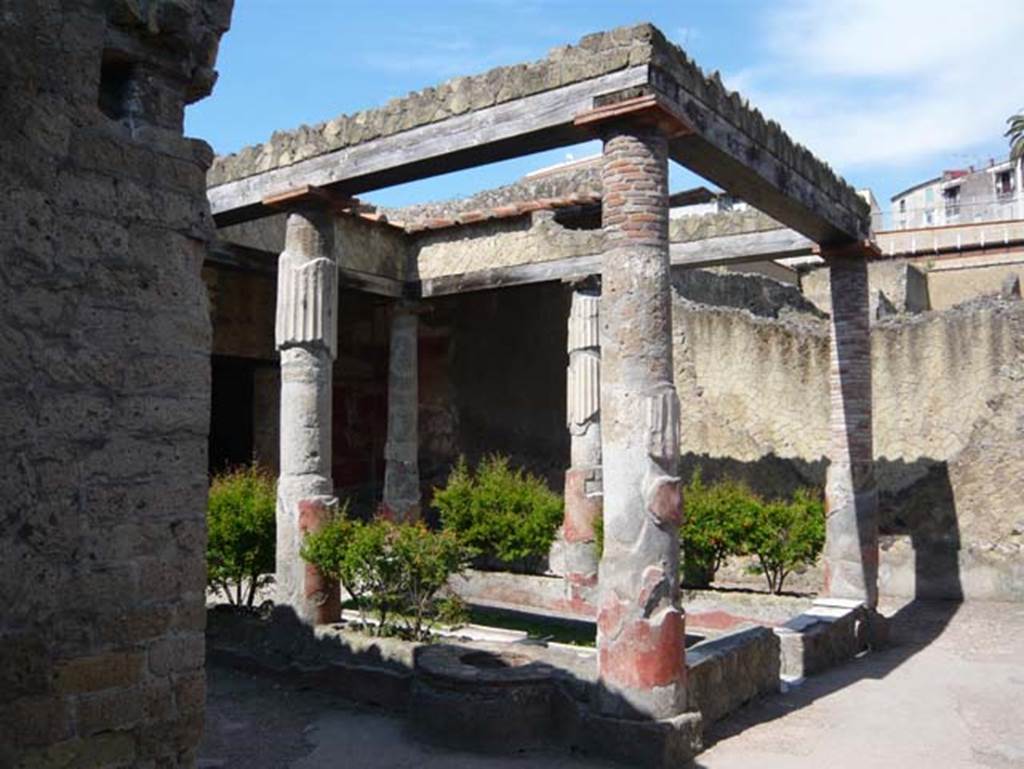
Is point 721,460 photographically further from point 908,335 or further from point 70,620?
point 70,620

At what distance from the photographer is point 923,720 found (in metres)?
5.69

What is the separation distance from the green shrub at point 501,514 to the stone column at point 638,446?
172 inches

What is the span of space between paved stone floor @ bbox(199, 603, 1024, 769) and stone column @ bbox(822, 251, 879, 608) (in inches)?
35.8

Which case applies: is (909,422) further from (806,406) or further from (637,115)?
(637,115)

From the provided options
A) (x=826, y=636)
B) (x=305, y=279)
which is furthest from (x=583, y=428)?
(x=305, y=279)

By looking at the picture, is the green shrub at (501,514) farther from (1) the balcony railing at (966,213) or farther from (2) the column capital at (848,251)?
(1) the balcony railing at (966,213)

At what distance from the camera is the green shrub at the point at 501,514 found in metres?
9.60

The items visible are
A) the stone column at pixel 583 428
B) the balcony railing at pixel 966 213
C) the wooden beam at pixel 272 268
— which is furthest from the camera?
the balcony railing at pixel 966 213

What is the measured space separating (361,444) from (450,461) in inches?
51.0

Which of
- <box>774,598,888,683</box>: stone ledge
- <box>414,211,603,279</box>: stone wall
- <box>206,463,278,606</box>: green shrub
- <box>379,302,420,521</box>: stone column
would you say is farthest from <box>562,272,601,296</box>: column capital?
<box>206,463,278,606</box>: green shrub

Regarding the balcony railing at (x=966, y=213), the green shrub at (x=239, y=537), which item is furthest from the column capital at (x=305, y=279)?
the balcony railing at (x=966, y=213)

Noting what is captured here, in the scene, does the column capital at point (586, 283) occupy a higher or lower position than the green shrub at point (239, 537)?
higher

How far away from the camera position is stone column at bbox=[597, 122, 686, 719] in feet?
16.5

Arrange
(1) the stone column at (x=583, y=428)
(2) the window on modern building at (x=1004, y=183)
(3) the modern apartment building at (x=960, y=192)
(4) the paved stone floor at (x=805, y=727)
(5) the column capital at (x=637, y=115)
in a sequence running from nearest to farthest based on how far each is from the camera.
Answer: (4) the paved stone floor at (x=805, y=727) < (5) the column capital at (x=637, y=115) < (1) the stone column at (x=583, y=428) < (3) the modern apartment building at (x=960, y=192) < (2) the window on modern building at (x=1004, y=183)
